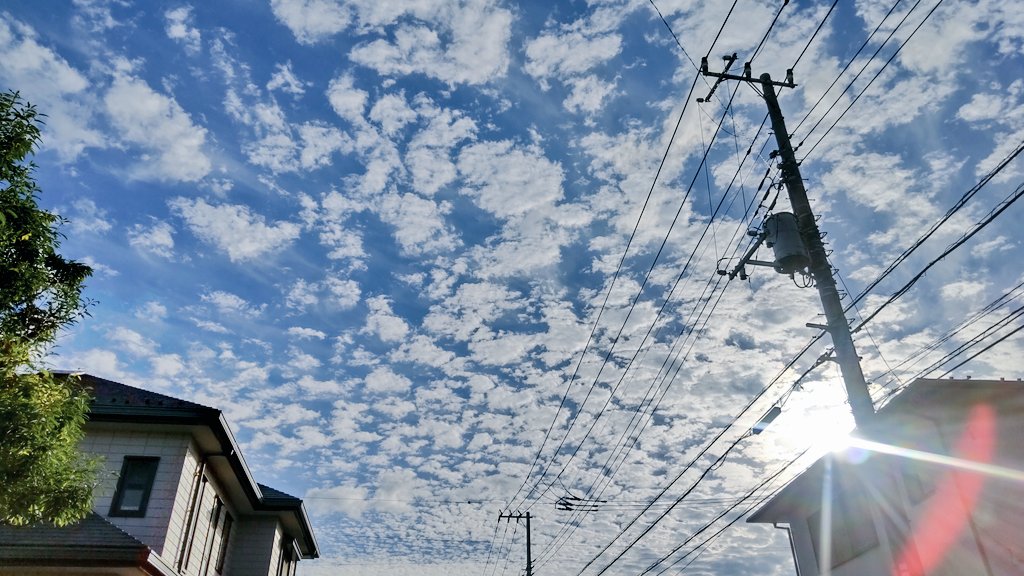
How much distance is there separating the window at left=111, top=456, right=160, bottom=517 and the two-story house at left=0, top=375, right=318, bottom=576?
0.07 feet

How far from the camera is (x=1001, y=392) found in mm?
10023

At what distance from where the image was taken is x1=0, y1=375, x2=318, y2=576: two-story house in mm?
11664

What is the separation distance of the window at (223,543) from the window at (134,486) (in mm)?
4208

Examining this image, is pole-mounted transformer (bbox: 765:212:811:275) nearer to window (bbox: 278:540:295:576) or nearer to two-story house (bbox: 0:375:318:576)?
two-story house (bbox: 0:375:318:576)

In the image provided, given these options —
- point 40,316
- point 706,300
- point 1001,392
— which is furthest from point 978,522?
point 40,316

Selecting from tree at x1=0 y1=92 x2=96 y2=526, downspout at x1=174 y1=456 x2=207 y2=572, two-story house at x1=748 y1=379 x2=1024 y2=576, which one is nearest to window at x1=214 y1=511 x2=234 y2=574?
downspout at x1=174 y1=456 x2=207 y2=572

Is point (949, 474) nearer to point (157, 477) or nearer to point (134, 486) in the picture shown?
point (157, 477)

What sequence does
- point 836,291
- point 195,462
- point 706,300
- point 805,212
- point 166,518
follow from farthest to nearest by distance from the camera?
1. point 195,462
2. point 166,518
3. point 706,300
4. point 805,212
5. point 836,291

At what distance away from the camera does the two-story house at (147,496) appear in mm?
11664

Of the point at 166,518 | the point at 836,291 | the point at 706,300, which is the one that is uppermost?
the point at 706,300

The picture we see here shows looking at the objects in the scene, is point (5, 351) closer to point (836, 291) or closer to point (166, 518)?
point (166, 518)

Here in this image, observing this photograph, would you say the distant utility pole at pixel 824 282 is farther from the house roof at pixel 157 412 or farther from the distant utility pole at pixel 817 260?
the house roof at pixel 157 412

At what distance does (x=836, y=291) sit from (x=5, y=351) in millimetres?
12054

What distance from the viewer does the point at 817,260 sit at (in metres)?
10.3
